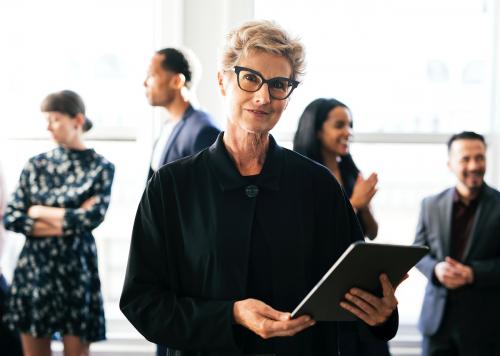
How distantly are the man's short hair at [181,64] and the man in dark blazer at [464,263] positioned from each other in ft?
4.57

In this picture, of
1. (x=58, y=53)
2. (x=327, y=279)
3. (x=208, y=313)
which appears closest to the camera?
(x=327, y=279)

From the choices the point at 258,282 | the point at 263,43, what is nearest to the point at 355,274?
the point at 258,282

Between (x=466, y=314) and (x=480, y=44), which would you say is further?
(x=480, y=44)

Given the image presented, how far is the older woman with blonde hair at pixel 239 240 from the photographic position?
5.70 ft

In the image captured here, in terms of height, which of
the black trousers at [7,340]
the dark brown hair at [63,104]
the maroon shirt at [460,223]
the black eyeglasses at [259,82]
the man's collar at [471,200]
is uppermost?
the black eyeglasses at [259,82]

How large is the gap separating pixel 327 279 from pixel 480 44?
3585 millimetres

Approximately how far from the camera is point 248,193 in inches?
70.1

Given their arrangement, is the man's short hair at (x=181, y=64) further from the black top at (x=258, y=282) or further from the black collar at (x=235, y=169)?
the black top at (x=258, y=282)

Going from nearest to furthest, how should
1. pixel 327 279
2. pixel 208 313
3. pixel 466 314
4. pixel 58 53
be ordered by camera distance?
pixel 327 279 → pixel 208 313 → pixel 466 314 → pixel 58 53

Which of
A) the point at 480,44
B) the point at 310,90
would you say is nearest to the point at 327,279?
the point at 310,90

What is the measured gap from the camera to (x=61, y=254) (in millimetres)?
3783

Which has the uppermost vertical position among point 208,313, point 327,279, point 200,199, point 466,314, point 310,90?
point 310,90

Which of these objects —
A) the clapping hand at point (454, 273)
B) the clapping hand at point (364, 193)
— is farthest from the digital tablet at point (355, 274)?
the clapping hand at point (454, 273)

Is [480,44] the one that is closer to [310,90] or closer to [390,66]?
[390,66]
